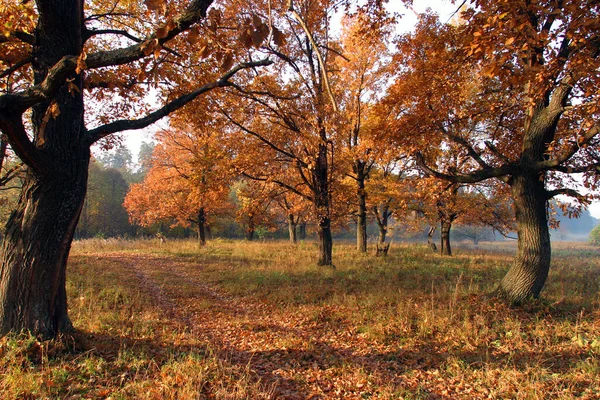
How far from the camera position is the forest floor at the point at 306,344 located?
3.76m

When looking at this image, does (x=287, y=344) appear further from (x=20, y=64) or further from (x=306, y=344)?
(x=20, y=64)

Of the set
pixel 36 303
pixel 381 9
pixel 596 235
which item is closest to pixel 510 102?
pixel 381 9

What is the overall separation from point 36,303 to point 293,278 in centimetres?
692

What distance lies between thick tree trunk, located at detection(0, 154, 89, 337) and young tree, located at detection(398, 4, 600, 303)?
633 cm

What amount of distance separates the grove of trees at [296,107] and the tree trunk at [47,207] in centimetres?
2

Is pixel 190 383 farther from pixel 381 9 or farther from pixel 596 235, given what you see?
pixel 596 235

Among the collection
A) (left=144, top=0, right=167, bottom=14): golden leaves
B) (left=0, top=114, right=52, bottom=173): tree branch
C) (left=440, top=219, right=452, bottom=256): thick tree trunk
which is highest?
(left=144, top=0, right=167, bottom=14): golden leaves

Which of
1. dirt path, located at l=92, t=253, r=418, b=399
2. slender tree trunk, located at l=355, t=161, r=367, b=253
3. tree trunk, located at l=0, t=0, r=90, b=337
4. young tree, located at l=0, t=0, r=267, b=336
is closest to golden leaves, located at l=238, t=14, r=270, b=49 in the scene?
young tree, located at l=0, t=0, r=267, b=336

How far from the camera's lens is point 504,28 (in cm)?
452

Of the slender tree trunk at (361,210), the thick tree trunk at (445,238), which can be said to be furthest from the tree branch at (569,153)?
the thick tree trunk at (445,238)

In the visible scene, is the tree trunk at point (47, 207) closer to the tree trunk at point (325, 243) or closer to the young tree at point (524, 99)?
the young tree at point (524, 99)

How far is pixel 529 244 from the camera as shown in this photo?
271 inches

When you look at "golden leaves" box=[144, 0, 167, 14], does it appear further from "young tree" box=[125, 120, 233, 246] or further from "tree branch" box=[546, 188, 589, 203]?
"young tree" box=[125, 120, 233, 246]

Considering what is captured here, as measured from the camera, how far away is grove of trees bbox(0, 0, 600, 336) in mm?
4000
